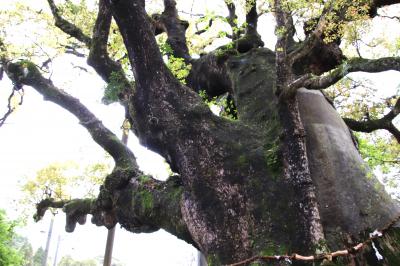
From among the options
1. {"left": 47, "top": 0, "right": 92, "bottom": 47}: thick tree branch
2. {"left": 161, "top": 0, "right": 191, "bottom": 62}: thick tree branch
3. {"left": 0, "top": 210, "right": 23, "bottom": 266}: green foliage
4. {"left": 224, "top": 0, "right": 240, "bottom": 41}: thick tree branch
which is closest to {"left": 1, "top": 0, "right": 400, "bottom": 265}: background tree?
{"left": 47, "top": 0, "right": 92, "bottom": 47}: thick tree branch

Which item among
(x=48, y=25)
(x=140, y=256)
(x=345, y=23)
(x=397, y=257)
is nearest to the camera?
(x=397, y=257)

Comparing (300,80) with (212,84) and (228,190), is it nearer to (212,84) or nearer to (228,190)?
(228,190)

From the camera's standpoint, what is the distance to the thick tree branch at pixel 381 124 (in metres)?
5.68

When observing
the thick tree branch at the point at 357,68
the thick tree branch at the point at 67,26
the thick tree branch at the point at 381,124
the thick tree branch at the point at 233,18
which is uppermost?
the thick tree branch at the point at 233,18

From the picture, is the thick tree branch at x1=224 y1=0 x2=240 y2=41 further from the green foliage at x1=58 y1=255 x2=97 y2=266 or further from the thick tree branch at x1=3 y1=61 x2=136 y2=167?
the green foliage at x1=58 y1=255 x2=97 y2=266

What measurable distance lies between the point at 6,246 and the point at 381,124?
1087 cm

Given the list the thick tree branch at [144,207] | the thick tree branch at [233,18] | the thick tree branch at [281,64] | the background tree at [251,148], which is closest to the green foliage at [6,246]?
the background tree at [251,148]

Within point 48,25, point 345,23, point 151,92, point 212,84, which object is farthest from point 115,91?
point 48,25

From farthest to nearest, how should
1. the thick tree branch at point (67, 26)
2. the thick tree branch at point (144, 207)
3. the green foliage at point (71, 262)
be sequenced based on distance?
the green foliage at point (71, 262)
the thick tree branch at point (67, 26)
the thick tree branch at point (144, 207)

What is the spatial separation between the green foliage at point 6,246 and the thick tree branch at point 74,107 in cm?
552

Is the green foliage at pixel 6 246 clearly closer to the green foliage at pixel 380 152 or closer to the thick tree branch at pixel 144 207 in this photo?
the thick tree branch at pixel 144 207

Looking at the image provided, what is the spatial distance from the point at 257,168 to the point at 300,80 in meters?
1.36

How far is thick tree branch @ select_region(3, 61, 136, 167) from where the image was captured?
7.55m

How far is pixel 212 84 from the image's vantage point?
8383 millimetres
